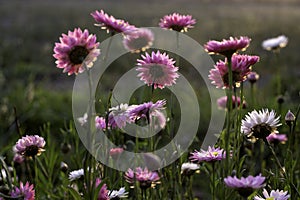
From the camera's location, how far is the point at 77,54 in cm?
85

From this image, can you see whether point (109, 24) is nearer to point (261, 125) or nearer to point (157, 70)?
point (157, 70)

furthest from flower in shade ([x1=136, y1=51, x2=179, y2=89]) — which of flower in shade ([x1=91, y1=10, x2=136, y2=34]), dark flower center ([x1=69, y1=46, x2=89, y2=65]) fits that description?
dark flower center ([x1=69, y1=46, x2=89, y2=65])

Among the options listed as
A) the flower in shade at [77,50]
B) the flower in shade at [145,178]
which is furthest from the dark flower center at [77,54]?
the flower in shade at [145,178]

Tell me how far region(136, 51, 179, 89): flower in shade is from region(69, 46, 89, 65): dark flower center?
0.57 feet

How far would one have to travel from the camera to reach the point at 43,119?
9.81ft

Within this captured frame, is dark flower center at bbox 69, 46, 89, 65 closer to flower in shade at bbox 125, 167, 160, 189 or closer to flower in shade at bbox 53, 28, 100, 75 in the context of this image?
flower in shade at bbox 53, 28, 100, 75

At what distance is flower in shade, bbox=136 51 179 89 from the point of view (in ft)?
3.31

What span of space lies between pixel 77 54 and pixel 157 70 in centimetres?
21

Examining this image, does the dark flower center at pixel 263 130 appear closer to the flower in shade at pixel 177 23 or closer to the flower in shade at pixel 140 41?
the flower in shade at pixel 177 23

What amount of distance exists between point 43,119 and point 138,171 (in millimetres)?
2027

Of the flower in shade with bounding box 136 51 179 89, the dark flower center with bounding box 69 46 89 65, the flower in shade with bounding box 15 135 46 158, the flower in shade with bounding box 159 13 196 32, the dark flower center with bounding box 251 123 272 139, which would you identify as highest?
the flower in shade with bounding box 159 13 196 32

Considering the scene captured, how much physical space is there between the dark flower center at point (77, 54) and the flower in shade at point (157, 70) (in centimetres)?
17

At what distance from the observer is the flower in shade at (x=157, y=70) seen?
1009 millimetres

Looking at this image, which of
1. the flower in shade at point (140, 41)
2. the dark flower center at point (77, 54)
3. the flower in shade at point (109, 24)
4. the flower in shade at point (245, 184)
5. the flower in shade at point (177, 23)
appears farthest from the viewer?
the flower in shade at point (140, 41)
